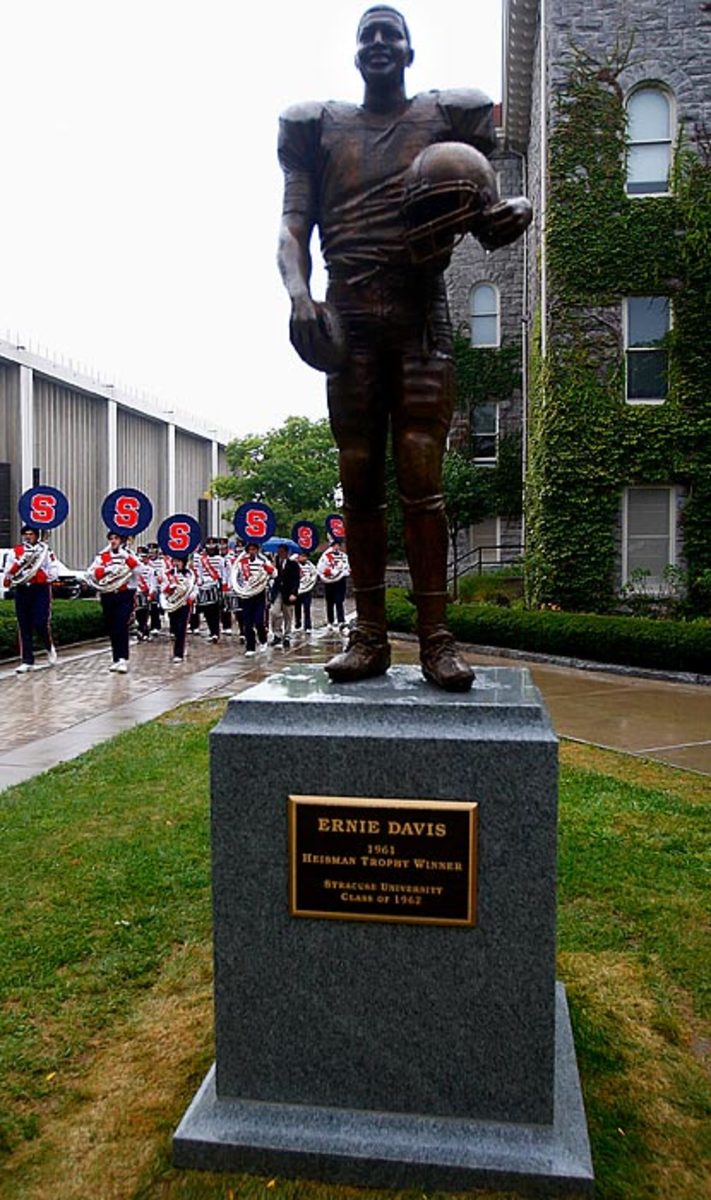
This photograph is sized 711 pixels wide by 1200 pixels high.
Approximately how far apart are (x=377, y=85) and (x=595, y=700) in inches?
342

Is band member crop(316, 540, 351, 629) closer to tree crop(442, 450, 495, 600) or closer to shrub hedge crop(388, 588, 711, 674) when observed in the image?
shrub hedge crop(388, 588, 711, 674)

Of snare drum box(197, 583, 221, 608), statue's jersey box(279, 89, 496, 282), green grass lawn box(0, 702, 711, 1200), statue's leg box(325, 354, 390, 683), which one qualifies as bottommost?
green grass lawn box(0, 702, 711, 1200)

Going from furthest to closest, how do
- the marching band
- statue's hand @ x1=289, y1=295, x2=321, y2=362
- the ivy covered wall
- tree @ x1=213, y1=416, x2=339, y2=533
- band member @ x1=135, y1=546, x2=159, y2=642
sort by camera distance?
tree @ x1=213, y1=416, x2=339, y2=533
band member @ x1=135, y1=546, x2=159, y2=642
the ivy covered wall
the marching band
statue's hand @ x1=289, y1=295, x2=321, y2=362

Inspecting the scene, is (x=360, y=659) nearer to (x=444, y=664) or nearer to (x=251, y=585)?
(x=444, y=664)

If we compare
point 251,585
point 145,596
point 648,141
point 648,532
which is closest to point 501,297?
point 648,141

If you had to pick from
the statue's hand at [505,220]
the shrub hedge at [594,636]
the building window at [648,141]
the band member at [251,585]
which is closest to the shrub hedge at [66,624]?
the band member at [251,585]

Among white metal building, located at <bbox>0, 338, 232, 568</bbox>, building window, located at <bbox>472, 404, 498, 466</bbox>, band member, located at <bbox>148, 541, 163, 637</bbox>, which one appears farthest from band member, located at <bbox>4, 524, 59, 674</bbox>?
white metal building, located at <bbox>0, 338, 232, 568</bbox>

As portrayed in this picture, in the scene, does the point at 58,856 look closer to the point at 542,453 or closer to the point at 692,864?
the point at 692,864

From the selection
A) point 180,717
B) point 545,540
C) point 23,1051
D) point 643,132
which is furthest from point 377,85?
point 643,132

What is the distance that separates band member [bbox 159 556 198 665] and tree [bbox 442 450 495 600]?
9.20 meters

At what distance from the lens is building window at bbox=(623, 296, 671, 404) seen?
18.6 m

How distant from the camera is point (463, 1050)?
288 cm

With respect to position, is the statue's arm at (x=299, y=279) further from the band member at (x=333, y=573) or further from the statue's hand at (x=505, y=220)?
the band member at (x=333, y=573)

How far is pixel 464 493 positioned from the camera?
25734 millimetres
